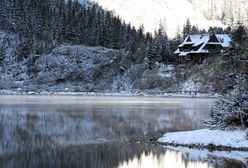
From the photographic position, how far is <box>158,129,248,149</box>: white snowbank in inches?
1006

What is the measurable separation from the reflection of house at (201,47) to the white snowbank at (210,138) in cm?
8341

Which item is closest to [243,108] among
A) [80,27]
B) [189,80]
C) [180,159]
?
[180,159]

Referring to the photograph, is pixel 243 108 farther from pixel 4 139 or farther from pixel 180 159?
pixel 4 139

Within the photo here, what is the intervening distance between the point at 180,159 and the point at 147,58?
94202 millimetres

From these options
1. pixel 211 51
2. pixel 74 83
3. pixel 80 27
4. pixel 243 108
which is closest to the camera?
pixel 243 108

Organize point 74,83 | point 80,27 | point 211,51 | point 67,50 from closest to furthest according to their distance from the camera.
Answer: point 211,51
point 74,83
point 67,50
point 80,27

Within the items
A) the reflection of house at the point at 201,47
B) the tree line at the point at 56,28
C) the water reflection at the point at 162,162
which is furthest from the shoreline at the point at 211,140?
the tree line at the point at 56,28

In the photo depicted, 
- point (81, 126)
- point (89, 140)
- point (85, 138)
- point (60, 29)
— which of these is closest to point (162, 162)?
point (89, 140)

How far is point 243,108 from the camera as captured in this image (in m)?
28.1

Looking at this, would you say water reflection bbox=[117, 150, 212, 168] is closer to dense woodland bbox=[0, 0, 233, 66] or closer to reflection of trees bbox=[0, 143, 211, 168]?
reflection of trees bbox=[0, 143, 211, 168]

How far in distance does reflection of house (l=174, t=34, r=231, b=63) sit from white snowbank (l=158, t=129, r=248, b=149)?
8341 cm

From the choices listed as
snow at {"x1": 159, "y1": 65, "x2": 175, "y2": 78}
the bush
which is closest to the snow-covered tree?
the bush

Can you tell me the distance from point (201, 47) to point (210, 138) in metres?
88.9

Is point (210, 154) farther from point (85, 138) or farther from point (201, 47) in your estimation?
point (201, 47)
